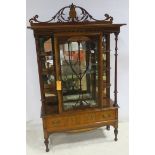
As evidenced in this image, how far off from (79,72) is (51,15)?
2.37 feet

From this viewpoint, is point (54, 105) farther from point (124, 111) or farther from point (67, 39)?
point (124, 111)

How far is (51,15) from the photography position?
Result: 232 cm

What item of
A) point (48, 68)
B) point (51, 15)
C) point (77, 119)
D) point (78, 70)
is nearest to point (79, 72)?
point (78, 70)

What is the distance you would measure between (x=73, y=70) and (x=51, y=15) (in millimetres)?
688

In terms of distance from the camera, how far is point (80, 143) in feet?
7.59

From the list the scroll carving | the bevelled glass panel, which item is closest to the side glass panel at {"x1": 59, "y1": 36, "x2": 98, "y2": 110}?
the bevelled glass panel

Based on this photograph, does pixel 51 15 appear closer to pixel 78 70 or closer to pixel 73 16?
pixel 73 16

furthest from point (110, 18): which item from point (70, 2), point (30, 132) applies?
point (30, 132)

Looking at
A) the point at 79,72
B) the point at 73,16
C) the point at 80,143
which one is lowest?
the point at 80,143

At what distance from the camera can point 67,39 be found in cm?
200

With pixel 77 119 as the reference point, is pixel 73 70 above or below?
above

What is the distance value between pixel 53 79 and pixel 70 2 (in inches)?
34.6

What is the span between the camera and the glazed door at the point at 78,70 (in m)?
2.01

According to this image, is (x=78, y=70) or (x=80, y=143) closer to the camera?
(x=78, y=70)
